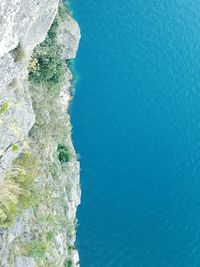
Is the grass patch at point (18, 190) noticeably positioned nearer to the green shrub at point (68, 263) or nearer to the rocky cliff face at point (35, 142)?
the rocky cliff face at point (35, 142)

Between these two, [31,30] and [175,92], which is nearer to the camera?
[31,30]

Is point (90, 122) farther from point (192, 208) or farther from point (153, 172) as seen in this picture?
point (192, 208)

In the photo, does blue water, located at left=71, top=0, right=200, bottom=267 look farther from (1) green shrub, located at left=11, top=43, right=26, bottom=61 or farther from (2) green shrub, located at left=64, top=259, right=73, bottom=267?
(1) green shrub, located at left=11, top=43, right=26, bottom=61

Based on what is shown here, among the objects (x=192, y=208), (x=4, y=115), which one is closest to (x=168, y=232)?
(x=192, y=208)

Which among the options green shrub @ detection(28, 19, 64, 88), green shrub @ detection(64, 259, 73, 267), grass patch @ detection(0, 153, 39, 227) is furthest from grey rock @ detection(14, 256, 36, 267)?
green shrub @ detection(28, 19, 64, 88)

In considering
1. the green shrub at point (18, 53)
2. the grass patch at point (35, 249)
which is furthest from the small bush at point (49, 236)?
the green shrub at point (18, 53)

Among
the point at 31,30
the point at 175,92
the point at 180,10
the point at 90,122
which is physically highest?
the point at 180,10

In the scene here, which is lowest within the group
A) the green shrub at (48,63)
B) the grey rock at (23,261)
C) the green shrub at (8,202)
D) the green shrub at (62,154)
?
the grey rock at (23,261)
